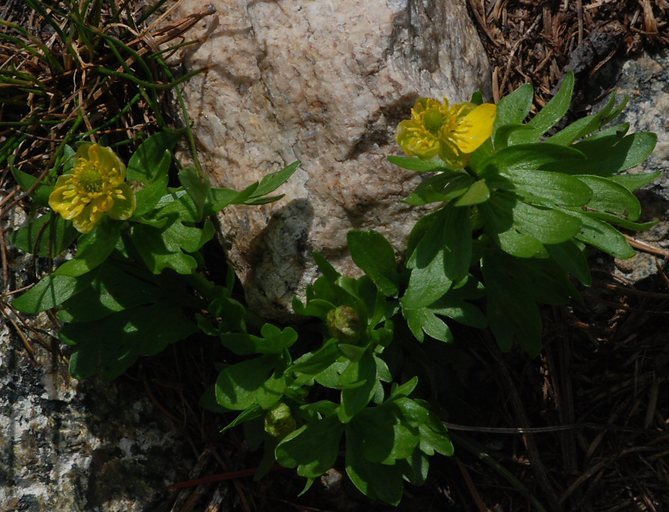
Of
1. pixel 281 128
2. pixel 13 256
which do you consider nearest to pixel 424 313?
pixel 281 128

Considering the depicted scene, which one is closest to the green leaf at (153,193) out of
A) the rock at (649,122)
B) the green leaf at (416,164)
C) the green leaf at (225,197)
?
the green leaf at (225,197)

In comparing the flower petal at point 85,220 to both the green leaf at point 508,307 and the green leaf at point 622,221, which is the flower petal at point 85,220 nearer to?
the green leaf at point 508,307

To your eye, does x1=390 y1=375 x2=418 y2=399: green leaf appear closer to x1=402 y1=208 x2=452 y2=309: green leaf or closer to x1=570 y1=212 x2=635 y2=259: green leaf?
x1=402 y1=208 x2=452 y2=309: green leaf

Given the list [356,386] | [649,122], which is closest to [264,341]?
[356,386]

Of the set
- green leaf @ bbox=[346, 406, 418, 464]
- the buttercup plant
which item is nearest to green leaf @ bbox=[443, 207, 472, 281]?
the buttercup plant

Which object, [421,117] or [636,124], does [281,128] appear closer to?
[421,117]

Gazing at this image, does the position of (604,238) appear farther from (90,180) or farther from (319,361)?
(90,180)
